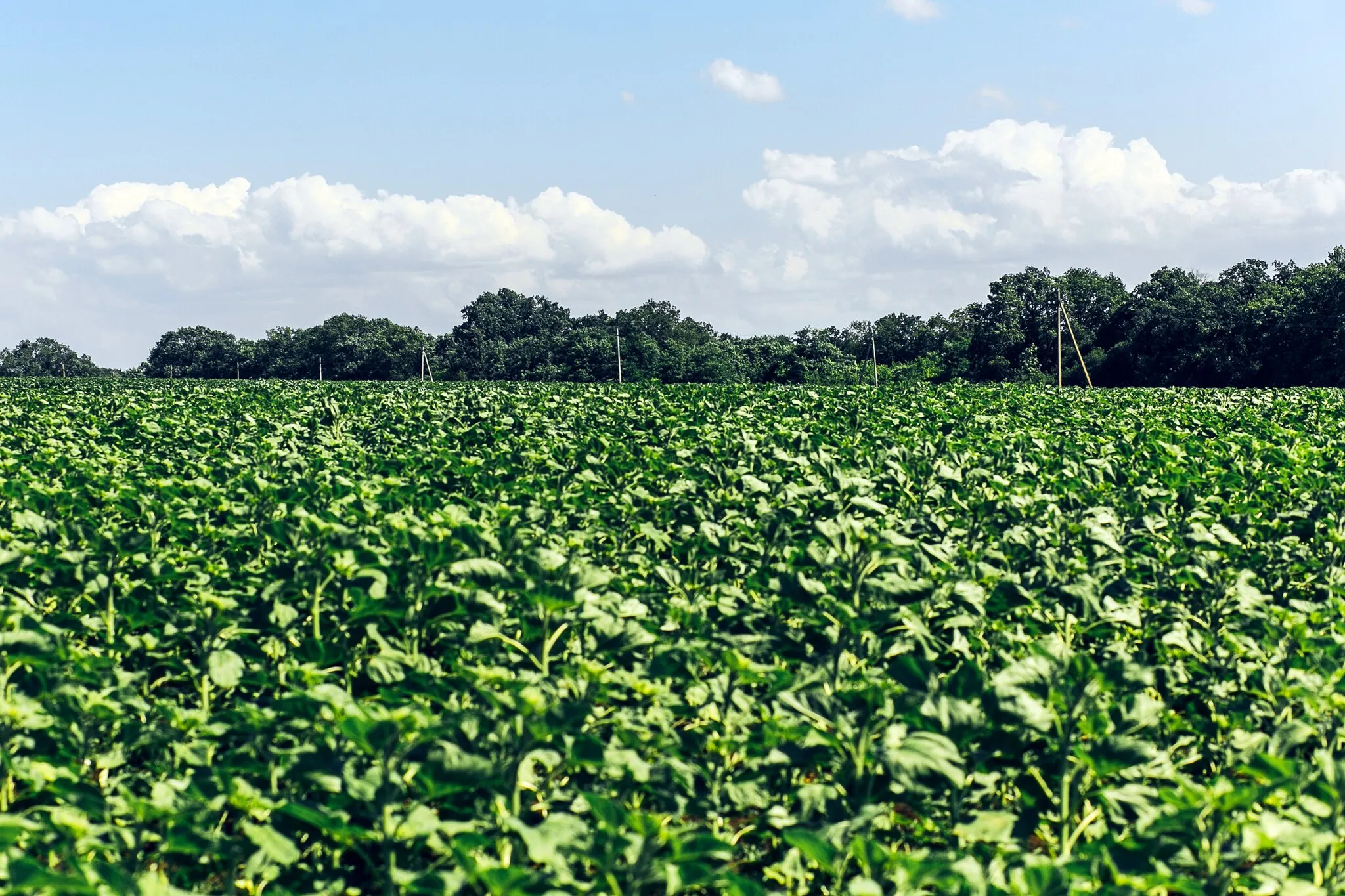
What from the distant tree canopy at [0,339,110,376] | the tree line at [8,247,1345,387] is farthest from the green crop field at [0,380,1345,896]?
the distant tree canopy at [0,339,110,376]

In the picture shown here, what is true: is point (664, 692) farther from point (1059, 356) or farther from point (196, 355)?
point (196, 355)

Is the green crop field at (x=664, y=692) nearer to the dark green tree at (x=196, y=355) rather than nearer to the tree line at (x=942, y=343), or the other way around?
the tree line at (x=942, y=343)

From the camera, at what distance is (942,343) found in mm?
99750

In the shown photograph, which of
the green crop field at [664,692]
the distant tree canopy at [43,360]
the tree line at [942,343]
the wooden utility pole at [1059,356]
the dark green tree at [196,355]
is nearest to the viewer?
the green crop field at [664,692]

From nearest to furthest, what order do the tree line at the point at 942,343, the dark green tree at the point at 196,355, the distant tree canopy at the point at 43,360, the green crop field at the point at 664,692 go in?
1. the green crop field at the point at 664,692
2. the tree line at the point at 942,343
3. the dark green tree at the point at 196,355
4. the distant tree canopy at the point at 43,360

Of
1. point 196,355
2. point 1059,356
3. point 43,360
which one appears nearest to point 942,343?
point 1059,356

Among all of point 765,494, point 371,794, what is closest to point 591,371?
point 765,494

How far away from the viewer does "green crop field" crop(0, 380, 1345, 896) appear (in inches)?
148

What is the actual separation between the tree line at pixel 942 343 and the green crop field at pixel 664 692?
42989 millimetres

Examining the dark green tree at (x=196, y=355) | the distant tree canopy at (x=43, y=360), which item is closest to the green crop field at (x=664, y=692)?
the dark green tree at (x=196, y=355)

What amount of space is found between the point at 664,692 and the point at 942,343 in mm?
97678

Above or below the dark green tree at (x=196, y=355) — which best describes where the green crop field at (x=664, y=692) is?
below

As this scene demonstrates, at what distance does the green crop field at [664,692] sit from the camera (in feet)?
12.3

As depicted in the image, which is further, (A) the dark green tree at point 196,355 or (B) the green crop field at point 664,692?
(A) the dark green tree at point 196,355
